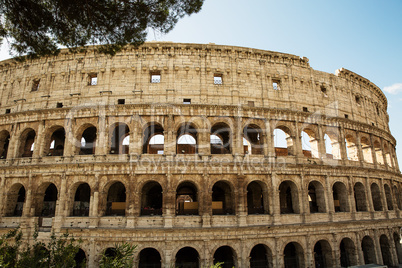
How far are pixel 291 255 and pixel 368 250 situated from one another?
6510 mm

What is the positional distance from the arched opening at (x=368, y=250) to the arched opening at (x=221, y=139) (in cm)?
1351

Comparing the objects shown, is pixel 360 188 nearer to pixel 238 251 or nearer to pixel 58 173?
pixel 238 251

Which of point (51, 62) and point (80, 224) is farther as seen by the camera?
point (51, 62)

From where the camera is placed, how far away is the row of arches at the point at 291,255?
52.3 feet

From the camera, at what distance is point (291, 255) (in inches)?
746

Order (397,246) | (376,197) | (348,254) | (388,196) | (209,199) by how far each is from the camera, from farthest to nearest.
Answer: (388,196)
(376,197)
(397,246)
(348,254)
(209,199)

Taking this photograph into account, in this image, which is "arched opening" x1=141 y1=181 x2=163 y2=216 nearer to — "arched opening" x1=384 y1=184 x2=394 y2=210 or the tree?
the tree

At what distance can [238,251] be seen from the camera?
1558 centimetres

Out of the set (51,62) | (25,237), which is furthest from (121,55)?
(25,237)

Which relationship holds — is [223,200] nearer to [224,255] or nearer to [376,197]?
[224,255]

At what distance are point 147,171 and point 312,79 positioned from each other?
15.4 m

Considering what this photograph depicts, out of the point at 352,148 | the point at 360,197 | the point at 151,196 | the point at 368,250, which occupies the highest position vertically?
the point at 352,148

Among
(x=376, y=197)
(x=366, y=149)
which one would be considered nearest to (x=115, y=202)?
(x=376, y=197)

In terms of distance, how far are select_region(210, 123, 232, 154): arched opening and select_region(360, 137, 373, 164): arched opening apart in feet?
43.4
